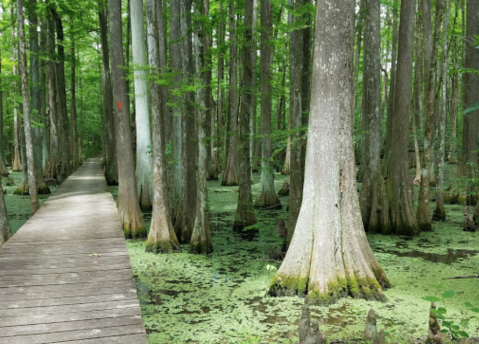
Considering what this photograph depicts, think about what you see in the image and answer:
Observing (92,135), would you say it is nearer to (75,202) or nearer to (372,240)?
(75,202)

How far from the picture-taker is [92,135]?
1634 inches

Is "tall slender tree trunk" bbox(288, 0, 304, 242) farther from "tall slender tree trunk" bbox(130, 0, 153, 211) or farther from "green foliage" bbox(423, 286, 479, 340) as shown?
"tall slender tree trunk" bbox(130, 0, 153, 211)

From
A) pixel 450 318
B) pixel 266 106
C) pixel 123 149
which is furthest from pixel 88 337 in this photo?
pixel 266 106

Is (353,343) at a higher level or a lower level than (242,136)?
lower

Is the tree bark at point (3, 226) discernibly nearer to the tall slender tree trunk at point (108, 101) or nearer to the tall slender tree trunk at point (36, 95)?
the tall slender tree trunk at point (36, 95)

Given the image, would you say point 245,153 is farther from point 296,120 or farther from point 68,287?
point 68,287

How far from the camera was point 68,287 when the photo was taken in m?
3.69

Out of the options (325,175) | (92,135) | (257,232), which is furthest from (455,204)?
(92,135)

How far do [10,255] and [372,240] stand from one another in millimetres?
6105

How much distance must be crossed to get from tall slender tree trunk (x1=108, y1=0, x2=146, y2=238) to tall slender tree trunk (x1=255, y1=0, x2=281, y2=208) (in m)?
2.73

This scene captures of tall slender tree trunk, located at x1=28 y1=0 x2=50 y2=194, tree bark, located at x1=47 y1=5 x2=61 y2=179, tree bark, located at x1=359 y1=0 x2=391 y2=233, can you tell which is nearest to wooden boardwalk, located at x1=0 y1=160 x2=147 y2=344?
tree bark, located at x1=359 y1=0 x2=391 y2=233

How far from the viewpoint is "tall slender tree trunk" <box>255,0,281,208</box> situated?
945cm

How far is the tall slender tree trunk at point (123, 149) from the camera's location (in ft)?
26.0

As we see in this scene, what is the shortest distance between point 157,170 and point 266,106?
12.4 ft
